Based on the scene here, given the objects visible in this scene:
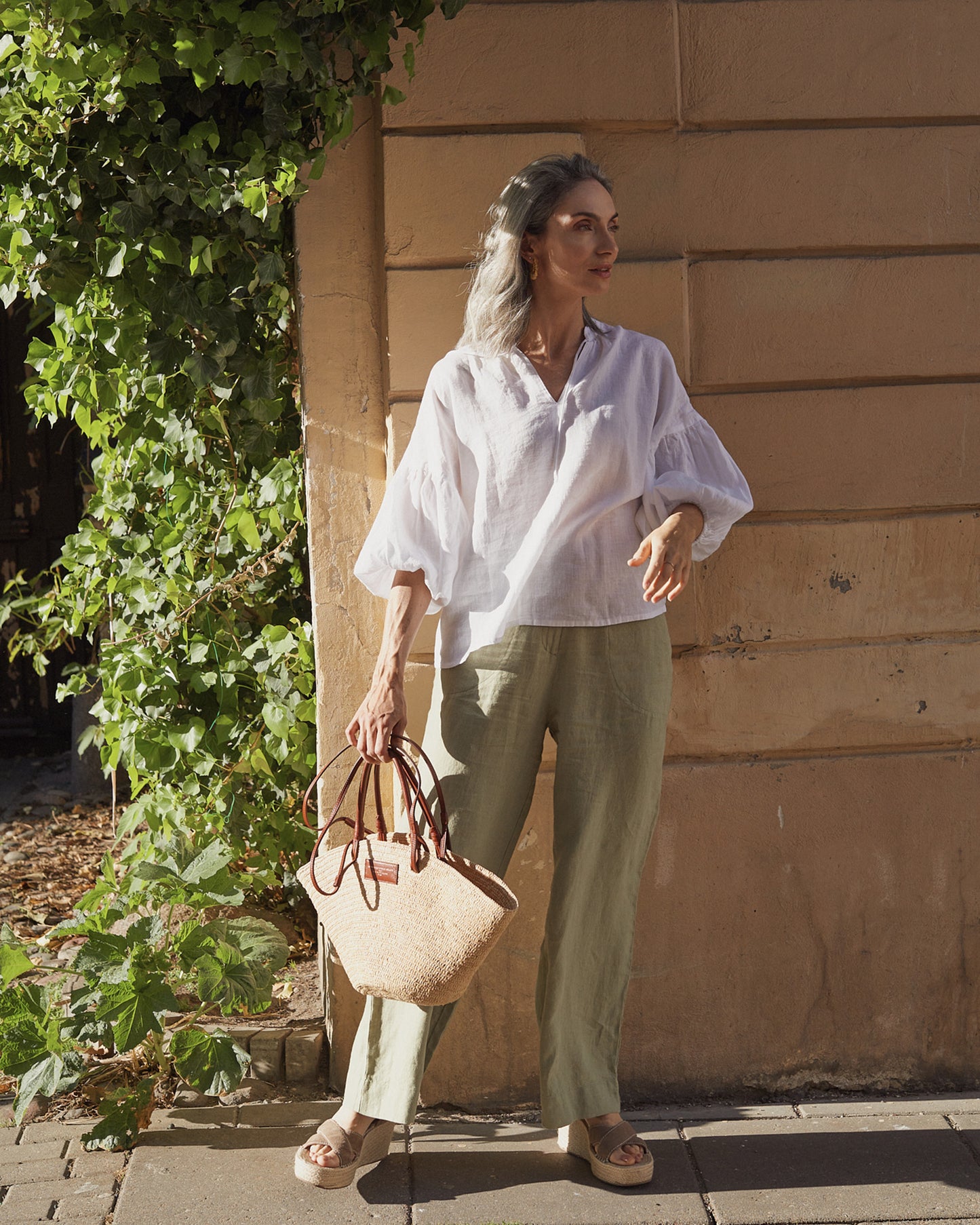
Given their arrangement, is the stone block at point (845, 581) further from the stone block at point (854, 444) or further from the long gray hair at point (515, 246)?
the long gray hair at point (515, 246)

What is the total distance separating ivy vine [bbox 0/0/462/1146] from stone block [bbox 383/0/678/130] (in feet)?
0.30

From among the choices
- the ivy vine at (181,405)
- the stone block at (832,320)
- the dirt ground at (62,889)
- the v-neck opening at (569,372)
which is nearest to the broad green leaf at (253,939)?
the ivy vine at (181,405)

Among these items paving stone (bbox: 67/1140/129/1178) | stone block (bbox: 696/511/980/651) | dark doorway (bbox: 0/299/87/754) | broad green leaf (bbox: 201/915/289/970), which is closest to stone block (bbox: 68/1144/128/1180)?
paving stone (bbox: 67/1140/129/1178)

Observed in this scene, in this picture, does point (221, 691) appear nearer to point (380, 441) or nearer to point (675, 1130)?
point (380, 441)

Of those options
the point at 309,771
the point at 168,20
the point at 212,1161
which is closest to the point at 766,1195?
the point at 212,1161

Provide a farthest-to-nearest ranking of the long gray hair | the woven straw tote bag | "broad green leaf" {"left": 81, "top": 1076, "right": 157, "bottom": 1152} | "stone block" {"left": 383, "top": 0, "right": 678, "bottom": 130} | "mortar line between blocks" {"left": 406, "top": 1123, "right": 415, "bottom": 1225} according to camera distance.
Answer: "stone block" {"left": 383, "top": 0, "right": 678, "bottom": 130}, "broad green leaf" {"left": 81, "top": 1076, "right": 157, "bottom": 1152}, the long gray hair, "mortar line between blocks" {"left": 406, "top": 1123, "right": 415, "bottom": 1225}, the woven straw tote bag

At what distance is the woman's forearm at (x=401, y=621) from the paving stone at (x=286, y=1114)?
3.68ft

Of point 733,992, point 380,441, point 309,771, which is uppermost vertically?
point 380,441

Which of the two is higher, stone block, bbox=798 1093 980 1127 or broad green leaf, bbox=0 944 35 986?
broad green leaf, bbox=0 944 35 986

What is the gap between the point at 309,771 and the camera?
328 centimetres

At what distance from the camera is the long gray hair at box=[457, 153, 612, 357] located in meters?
2.59

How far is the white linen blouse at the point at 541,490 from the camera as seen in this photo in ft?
8.31

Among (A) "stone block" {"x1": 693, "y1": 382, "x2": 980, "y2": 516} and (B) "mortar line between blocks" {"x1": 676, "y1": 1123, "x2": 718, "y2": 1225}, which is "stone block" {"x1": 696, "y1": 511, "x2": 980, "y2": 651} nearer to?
(A) "stone block" {"x1": 693, "y1": 382, "x2": 980, "y2": 516}

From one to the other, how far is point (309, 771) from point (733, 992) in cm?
121
